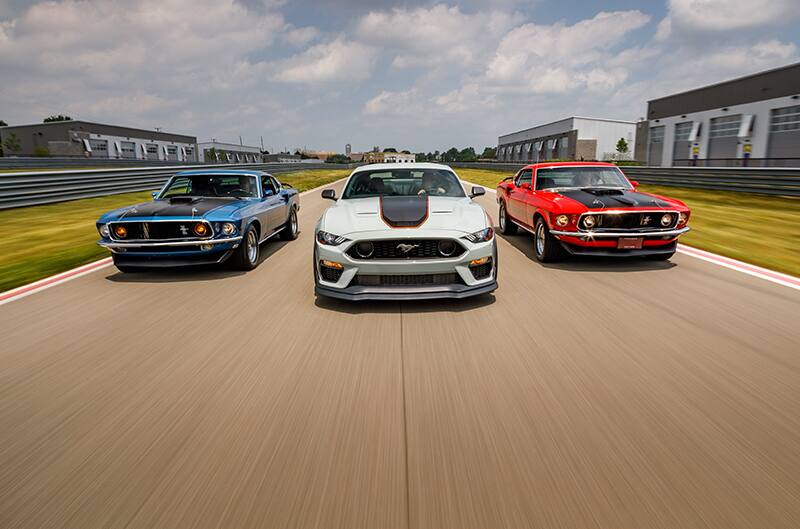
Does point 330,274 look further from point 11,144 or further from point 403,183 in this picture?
point 11,144

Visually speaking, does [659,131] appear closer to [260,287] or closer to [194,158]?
[260,287]

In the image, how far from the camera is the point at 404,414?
9.34 feet

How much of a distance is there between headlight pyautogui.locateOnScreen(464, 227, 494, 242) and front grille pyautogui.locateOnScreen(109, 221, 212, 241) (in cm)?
343

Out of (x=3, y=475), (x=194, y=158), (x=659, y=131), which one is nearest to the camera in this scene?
(x=3, y=475)

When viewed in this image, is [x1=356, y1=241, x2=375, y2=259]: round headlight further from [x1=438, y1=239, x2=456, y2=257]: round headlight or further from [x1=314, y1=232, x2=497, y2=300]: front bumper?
[x1=438, y1=239, x2=456, y2=257]: round headlight

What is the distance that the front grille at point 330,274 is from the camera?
4848mm

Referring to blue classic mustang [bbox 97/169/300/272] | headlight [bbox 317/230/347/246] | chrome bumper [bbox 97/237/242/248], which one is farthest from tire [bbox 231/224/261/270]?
headlight [bbox 317/230/347/246]

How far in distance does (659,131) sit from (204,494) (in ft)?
210

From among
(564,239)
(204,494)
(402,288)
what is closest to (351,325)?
(402,288)

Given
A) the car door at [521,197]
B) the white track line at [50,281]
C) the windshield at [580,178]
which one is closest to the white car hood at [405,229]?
the car door at [521,197]

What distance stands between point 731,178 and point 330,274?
62.6 ft

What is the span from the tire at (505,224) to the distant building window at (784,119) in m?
41.1

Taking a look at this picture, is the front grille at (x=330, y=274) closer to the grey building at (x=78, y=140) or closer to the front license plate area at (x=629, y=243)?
the front license plate area at (x=629, y=243)

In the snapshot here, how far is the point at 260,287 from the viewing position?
596 centimetres
